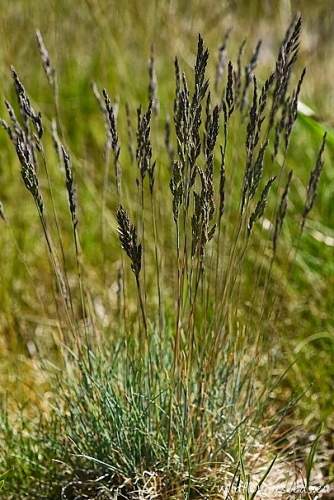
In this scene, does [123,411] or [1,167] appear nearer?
[123,411]

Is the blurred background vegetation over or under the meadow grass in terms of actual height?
over

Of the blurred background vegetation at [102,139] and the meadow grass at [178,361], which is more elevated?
the blurred background vegetation at [102,139]

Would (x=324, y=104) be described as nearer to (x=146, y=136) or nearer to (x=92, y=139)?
(x=92, y=139)

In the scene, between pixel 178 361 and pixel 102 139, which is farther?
pixel 102 139

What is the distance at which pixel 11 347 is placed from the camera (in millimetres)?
2264

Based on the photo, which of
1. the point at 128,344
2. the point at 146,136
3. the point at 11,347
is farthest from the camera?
the point at 11,347

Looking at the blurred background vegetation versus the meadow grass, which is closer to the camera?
the meadow grass

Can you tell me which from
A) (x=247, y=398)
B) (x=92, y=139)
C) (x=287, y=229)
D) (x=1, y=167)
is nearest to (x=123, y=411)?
(x=247, y=398)

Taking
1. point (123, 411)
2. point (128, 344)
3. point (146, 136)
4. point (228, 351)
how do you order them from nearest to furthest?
point (146, 136) < point (123, 411) < point (128, 344) < point (228, 351)

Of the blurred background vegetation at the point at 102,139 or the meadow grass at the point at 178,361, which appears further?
the blurred background vegetation at the point at 102,139

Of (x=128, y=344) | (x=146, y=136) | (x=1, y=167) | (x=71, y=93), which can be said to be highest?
(x=71, y=93)

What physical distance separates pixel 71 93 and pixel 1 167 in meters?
0.61

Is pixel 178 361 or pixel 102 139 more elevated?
pixel 102 139

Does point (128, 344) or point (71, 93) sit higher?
point (71, 93)
